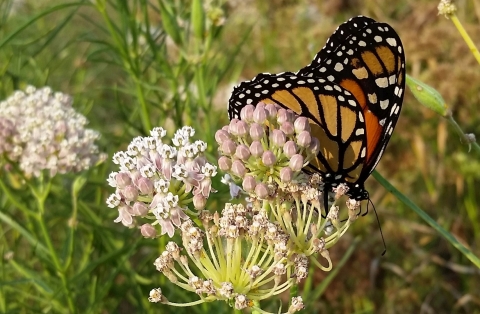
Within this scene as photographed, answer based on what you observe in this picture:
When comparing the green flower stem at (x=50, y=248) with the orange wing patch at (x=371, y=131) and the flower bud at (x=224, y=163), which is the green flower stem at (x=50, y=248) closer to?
the flower bud at (x=224, y=163)

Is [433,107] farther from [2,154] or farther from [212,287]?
[2,154]

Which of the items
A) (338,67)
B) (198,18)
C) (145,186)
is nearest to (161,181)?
(145,186)

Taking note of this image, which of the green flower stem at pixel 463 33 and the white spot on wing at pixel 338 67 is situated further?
the white spot on wing at pixel 338 67

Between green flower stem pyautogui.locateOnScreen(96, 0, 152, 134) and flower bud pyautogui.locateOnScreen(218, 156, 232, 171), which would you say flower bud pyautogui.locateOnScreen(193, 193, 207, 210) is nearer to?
flower bud pyautogui.locateOnScreen(218, 156, 232, 171)

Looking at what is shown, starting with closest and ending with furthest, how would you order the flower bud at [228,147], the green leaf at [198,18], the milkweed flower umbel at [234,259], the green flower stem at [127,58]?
the milkweed flower umbel at [234,259]
the flower bud at [228,147]
the green flower stem at [127,58]
the green leaf at [198,18]

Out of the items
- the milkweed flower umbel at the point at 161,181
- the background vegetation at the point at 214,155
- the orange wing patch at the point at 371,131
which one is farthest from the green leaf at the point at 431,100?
the background vegetation at the point at 214,155

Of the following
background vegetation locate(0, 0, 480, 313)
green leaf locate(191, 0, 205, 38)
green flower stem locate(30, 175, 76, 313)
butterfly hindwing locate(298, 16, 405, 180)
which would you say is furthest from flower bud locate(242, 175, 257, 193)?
green leaf locate(191, 0, 205, 38)
